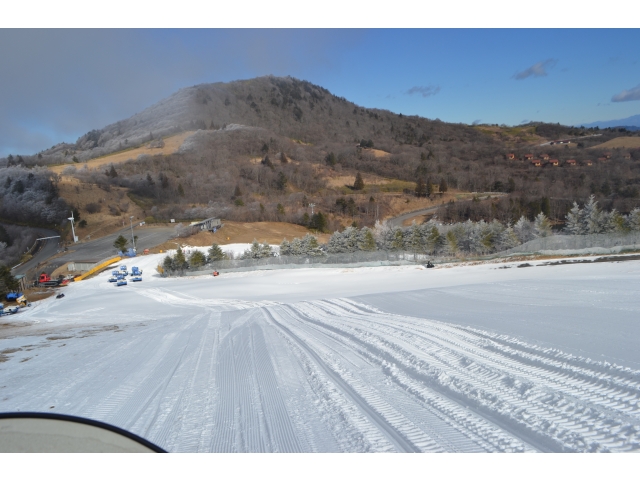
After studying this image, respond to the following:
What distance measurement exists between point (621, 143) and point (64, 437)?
4321 inches

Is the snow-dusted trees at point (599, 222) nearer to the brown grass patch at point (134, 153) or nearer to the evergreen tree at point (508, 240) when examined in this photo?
the evergreen tree at point (508, 240)

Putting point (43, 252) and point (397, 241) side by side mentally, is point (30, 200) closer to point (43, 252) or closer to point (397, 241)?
point (43, 252)

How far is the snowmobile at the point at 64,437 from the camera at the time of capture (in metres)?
2.62

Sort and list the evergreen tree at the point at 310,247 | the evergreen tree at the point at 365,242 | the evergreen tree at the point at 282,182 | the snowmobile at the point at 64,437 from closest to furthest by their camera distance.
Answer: the snowmobile at the point at 64,437, the evergreen tree at the point at 310,247, the evergreen tree at the point at 365,242, the evergreen tree at the point at 282,182

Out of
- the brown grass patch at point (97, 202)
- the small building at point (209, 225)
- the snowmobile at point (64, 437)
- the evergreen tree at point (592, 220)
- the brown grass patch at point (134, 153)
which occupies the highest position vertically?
the brown grass patch at point (134, 153)

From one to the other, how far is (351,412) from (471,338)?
265cm

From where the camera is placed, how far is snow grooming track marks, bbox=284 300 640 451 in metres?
2.87

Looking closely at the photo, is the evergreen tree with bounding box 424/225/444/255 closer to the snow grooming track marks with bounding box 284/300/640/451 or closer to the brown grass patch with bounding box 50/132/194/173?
the snow grooming track marks with bounding box 284/300/640/451

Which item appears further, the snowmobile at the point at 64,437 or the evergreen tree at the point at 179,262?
the evergreen tree at the point at 179,262

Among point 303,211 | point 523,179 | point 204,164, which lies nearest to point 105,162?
point 204,164

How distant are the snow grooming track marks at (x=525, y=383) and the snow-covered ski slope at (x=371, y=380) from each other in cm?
1

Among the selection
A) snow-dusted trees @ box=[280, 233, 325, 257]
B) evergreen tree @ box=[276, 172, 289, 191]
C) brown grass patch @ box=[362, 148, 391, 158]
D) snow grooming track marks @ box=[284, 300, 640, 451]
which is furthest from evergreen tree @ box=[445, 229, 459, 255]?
brown grass patch @ box=[362, 148, 391, 158]

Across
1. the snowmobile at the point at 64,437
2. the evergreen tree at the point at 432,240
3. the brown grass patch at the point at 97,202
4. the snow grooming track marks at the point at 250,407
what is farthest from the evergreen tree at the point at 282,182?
the snowmobile at the point at 64,437

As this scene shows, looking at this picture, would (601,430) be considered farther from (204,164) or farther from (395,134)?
(395,134)
